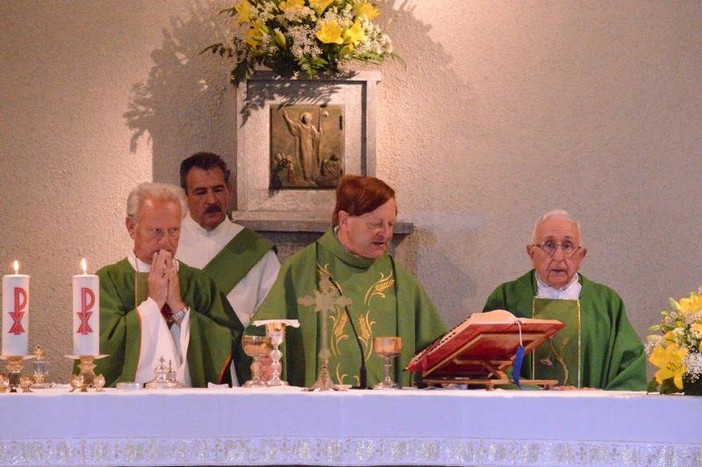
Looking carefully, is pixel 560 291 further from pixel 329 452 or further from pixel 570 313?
pixel 329 452

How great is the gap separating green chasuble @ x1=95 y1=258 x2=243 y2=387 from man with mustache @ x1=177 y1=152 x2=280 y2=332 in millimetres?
449

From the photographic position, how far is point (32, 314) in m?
7.66

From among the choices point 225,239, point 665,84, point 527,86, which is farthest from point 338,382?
point 665,84

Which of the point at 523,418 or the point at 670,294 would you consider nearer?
the point at 523,418

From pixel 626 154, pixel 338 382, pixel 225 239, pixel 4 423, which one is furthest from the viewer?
pixel 626 154

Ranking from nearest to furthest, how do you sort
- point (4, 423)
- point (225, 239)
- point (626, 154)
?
point (4, 423) → point (225, 239) → point (626, 154)

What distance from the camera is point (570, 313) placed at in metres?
6.70

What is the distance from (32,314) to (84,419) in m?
3.16

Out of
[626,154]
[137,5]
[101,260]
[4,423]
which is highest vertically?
[137,5]

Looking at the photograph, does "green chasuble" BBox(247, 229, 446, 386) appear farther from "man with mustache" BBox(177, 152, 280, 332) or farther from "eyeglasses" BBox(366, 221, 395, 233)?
"man with mustache" BBox(177, 152, 280, 332)

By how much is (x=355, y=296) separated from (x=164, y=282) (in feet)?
3.09

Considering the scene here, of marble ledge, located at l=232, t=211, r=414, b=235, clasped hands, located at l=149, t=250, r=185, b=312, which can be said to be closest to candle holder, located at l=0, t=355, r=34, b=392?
clasped hands, located at l=149, t=250, r=185, b=312

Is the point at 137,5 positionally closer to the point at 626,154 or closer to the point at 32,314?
the point at 32,314

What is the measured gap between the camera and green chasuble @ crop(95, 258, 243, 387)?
6188 millimetres
